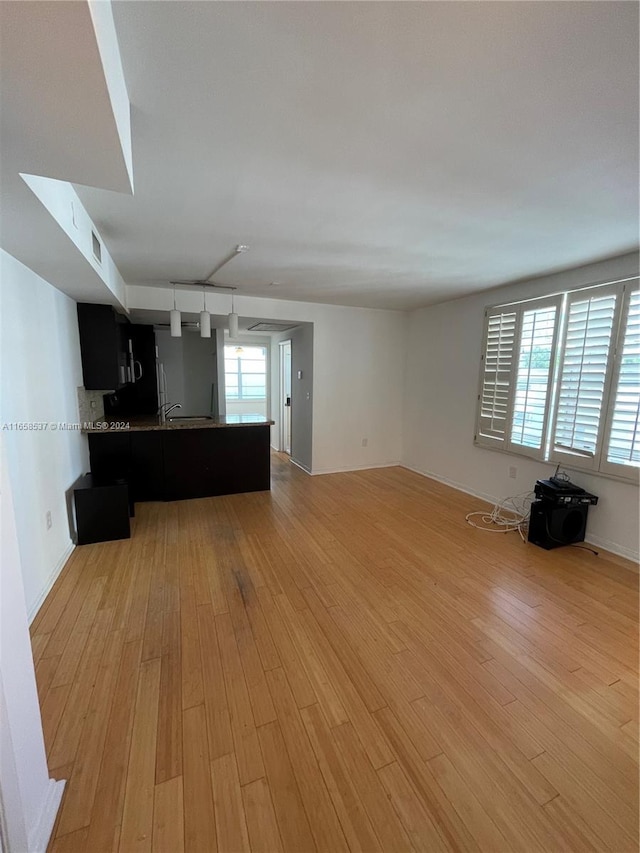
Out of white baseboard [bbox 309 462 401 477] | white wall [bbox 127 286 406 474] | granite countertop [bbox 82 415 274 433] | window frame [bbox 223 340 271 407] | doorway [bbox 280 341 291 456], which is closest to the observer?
granite countertop [bbox 82 415 274 433]

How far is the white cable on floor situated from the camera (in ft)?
11.8

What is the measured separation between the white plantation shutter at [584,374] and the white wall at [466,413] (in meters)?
0.19

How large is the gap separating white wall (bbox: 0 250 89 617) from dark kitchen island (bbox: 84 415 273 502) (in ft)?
2.28

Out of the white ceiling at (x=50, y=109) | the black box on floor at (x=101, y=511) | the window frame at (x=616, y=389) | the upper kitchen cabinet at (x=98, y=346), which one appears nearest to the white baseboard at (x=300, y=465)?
the black box on floor at (x=101, y=511)

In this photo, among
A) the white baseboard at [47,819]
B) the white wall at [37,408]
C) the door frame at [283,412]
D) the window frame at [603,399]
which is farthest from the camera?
the door frame at [283,412]

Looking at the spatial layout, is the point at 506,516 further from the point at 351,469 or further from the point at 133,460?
the point at 133,460

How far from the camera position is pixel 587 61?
1.11 meters

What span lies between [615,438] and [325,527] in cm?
268

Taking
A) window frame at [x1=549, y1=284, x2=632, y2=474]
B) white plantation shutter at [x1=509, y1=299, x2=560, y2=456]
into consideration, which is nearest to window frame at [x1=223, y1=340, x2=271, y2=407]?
white plantation shutter at [x1=509, y1=299, x2=560, y2=456]

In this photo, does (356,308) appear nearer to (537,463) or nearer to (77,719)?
(537,463)

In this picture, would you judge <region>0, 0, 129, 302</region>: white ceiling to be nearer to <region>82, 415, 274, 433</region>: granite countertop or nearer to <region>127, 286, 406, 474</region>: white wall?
<region>82, 415, 274, 433</region>: granite countertop

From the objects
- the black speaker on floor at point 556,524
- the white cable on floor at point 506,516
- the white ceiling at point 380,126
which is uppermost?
the white ceiling at point 380,126

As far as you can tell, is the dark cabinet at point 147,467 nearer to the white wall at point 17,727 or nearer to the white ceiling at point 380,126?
the white ceiling at point 380,126

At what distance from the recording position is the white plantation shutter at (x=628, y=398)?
2.85 m
